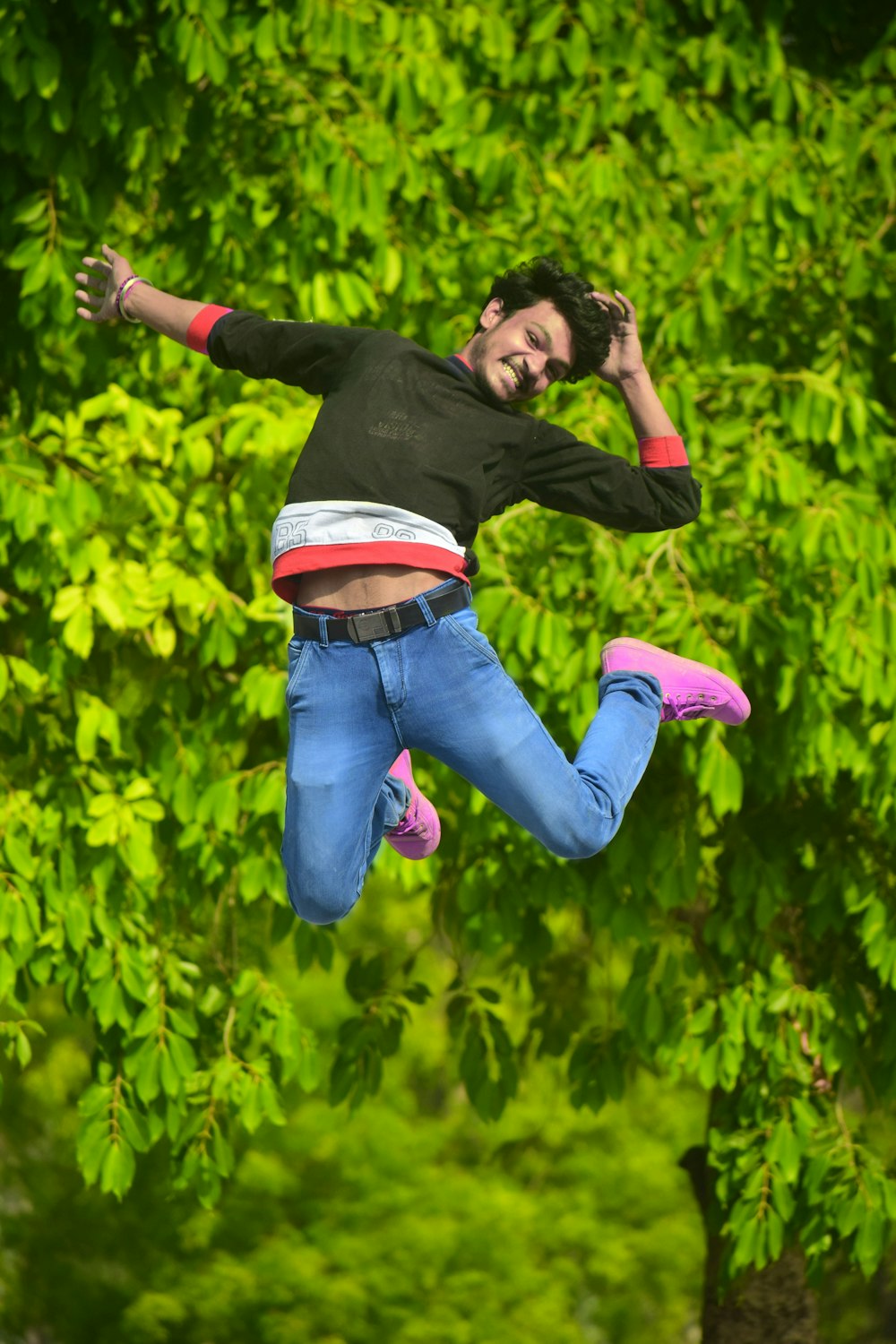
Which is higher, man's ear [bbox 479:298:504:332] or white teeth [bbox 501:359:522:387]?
man's ear [bbox 479:298:504:332]

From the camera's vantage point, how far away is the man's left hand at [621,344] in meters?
2.88

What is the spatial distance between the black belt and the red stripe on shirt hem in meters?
0.06

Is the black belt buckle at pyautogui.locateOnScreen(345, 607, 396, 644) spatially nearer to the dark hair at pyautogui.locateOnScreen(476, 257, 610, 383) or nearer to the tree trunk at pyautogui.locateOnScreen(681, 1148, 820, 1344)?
the dark hair at pyautogui.locateOnScreen(476, 257, 610, 383)

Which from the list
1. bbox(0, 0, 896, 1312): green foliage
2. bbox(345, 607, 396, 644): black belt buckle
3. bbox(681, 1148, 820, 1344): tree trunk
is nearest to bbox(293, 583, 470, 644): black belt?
bbox(345, 607, 396, 644): black belt buckle

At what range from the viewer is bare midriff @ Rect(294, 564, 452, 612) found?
276cm

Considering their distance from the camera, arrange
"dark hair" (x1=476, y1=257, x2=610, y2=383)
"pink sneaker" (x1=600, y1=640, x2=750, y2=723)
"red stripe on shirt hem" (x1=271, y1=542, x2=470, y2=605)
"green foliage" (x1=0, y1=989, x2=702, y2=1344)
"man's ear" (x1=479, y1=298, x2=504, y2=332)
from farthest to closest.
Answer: "green foliage" (x1=0, y1=989, x2=702, y2=1344) → "pink sneaker" (x1=600, y1=640, x2=750, y2=723) → "man's ear" (x1=479, y1=298, x2=504, y2=332) → "dark hair" (x1=476, y1=257, x2=610, y2=383) → "red stripe on shirt hem" (x1=271, y1=542, x2=470, y2=605)

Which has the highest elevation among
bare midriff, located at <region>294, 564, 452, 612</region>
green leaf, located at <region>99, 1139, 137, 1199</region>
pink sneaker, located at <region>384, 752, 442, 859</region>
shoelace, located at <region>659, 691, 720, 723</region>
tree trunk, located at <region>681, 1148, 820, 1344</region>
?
bare midriff, located at <region>294, 564, 452, 612</region>

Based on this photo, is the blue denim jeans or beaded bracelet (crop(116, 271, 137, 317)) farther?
beaded bracelet (crop(116, 271, 137, 317))

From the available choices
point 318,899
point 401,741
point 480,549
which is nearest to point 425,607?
point 401,741

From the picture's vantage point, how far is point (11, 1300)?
43.9 ft

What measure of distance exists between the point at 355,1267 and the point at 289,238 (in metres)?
9.19

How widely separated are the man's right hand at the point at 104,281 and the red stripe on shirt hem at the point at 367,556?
0.62 meters

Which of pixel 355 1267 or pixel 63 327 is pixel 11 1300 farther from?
pixel 63 327

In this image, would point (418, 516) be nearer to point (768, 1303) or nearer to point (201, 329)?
point (201, 329)
